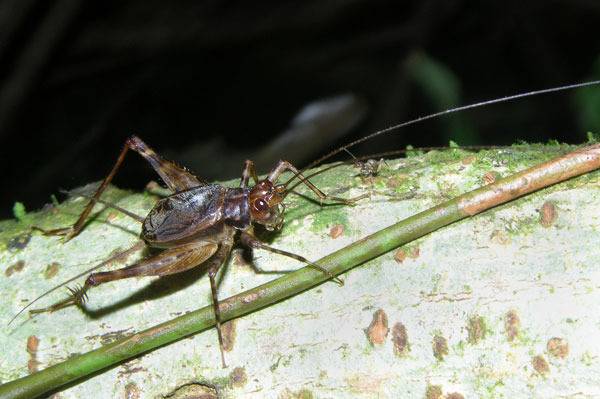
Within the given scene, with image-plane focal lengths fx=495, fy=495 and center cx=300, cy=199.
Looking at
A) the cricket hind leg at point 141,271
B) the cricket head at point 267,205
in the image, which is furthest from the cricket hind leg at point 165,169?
the cricket hind leg at point 141,271

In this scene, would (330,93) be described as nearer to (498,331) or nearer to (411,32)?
(411,32)

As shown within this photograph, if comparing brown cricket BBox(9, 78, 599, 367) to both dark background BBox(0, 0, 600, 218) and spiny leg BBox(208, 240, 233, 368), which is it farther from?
dark background BBox(0, 0, 600, 218)

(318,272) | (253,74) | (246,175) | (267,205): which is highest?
(253,74)

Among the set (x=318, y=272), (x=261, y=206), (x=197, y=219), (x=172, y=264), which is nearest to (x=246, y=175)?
(x=197, y=219)

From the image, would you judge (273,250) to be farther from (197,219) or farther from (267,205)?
(197,219)

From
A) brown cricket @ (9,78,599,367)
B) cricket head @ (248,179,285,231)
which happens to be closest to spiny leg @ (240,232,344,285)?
brown cricket @ (9,78,599,367)

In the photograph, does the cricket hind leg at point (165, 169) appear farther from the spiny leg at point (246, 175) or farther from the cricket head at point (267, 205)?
the cricket head at point (267, 205)

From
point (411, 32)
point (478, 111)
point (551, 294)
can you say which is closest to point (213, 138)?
point (411, 32)
